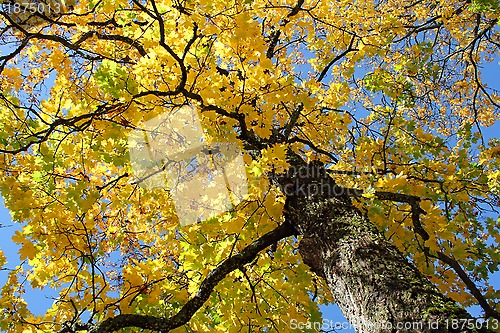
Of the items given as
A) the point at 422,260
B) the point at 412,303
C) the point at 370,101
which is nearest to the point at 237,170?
the point at 422,260

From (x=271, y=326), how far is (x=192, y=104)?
2.14 meters

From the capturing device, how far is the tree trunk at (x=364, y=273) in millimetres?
1943

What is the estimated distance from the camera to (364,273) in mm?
2338

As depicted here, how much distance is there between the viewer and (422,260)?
133 inches

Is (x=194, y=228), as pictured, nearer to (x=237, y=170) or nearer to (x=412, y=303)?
(x=237, y=170)

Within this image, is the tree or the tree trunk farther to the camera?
the tree

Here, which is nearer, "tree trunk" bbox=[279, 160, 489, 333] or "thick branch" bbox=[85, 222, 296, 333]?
"tree trunk" bbox=[279, 160, 489, 333]

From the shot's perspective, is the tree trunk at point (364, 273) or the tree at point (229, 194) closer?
the tree trunk at point (364, 273)

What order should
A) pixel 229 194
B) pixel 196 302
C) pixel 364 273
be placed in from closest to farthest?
pixel 364 273
pixel 196 302
pixel 229 194

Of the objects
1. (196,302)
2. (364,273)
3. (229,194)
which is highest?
(229,194)

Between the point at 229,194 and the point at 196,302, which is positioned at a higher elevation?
the point at 229,194

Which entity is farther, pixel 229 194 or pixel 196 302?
pixel 229 194

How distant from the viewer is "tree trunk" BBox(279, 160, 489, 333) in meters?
1.94

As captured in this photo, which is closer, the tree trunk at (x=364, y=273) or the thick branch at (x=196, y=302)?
the tree trunk at (x=364, y=273)
